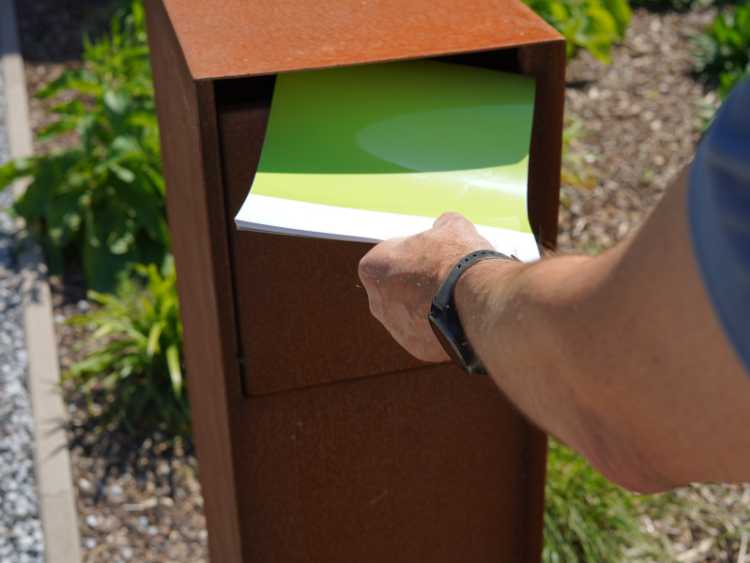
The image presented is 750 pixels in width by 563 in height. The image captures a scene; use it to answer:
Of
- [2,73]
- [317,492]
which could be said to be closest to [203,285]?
[317,492]

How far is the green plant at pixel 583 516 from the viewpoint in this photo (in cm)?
296

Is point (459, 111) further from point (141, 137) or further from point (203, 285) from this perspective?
point (141, 137)

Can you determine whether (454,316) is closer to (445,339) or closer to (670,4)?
(445,339)

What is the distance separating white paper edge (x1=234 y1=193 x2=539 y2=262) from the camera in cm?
137

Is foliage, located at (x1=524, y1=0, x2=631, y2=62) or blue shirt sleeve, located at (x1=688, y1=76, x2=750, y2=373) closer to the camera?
blue shirt sleeve, located at (x1=688, y1=76, x2=750, y2=373)

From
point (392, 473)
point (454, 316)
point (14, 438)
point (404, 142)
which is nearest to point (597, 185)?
point (14, 438)

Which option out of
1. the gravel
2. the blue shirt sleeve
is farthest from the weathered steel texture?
the gravel

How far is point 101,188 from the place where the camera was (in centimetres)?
421

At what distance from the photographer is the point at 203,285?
1.75m

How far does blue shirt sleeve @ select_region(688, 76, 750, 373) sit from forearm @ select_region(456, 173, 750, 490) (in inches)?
0.5

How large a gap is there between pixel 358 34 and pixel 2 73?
4496 millimetres

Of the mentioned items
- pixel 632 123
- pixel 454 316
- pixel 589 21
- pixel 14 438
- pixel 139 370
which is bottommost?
pixel 14 438

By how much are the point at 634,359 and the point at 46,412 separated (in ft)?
9.86

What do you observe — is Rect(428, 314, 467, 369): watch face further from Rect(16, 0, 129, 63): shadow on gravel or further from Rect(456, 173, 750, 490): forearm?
Rect(16, 0, 129, 63): shadow on gravel
